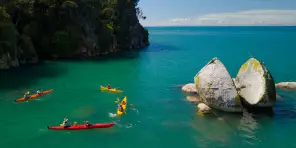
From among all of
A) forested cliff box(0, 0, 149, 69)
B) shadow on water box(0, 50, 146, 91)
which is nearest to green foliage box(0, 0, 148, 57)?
forested cliff box(0, 0, 149, 69)

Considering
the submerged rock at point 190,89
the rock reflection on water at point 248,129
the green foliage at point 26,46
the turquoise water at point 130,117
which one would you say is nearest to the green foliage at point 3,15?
the green foliage at point 26,46

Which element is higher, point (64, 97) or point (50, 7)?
point (50, 7)

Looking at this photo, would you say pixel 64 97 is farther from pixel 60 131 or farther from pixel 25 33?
pixel 25 33

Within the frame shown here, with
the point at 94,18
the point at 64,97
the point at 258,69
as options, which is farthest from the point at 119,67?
the point at 258,69

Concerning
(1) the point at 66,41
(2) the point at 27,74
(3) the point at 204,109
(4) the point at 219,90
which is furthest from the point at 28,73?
(4) the point at 219,90

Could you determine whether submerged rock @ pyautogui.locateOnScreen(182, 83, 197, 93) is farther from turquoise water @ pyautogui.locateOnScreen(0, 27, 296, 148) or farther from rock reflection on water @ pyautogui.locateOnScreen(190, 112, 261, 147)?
rock reflection on water @ pyautogui.locateOnScreen(190, 112, 261, 147)

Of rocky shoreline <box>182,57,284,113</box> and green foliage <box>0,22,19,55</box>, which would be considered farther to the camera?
green foliage <box>0,22,19,55</box>

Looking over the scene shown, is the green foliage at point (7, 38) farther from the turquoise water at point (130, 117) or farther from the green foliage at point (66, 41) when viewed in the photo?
the green foliage at point (66, 41)
